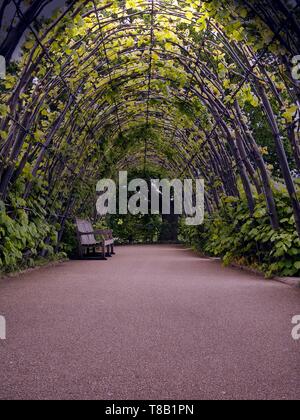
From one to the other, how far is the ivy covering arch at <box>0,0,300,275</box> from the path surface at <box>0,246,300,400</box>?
3.83 ft

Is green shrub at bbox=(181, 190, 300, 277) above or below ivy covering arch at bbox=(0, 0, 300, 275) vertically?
below

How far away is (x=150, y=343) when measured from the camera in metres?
2.52

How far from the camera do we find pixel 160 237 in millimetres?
20812

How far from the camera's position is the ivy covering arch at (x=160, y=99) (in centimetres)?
398

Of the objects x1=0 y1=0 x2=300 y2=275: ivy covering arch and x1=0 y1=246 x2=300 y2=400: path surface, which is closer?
x1=0 y1=246 x2=300 y2=400: path surface

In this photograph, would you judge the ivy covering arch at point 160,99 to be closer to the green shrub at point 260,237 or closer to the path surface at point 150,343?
the green shrub at point 260,237

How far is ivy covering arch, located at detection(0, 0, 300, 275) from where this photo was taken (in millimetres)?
3984

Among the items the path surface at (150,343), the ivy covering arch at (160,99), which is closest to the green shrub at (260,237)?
the ivy covering arch at (160,99)

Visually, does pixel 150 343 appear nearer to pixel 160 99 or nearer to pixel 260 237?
pixel 260 237

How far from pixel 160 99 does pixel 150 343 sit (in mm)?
7447

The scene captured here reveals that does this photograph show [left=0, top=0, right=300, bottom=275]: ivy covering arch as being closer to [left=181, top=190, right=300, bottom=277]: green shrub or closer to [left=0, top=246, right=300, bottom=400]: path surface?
[left=181, top=190, right=300, bottom=277]: green shrub

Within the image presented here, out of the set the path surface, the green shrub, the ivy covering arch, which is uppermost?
the ivy covering arch

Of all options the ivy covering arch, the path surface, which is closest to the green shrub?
the ivy covering arch
